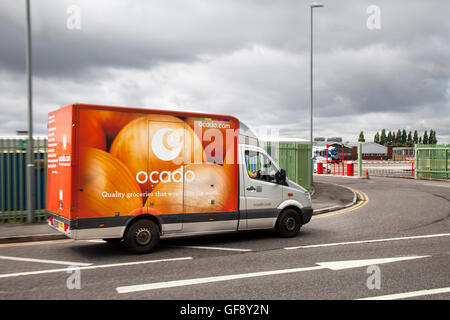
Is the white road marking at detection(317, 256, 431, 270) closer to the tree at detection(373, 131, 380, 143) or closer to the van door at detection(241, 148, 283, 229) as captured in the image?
the van door at detection(241, 148, 283, 229)

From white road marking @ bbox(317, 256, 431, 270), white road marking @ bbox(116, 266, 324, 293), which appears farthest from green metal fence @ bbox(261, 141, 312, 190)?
white road marking @ bbox(116, 266, 324, 293)

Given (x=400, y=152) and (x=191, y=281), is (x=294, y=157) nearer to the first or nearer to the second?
(x=191, y=281)

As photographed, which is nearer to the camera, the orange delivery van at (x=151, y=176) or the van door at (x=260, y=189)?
the orange delivery van at (x=151, y=176)

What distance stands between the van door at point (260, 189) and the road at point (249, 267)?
1.69 ft

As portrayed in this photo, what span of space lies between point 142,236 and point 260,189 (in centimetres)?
278

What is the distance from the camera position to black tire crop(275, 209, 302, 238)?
29.5 ft

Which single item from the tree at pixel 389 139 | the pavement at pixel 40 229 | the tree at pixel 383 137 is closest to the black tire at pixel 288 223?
the pavement at pixel 40 229

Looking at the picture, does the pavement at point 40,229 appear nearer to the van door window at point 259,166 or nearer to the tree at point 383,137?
the van door window at point 259,166

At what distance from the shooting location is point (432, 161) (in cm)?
2830

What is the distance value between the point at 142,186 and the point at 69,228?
1.43 m

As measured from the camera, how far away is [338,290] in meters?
5.18

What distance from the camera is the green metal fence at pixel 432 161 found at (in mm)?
27266

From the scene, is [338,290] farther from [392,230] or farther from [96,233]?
[392,230]
